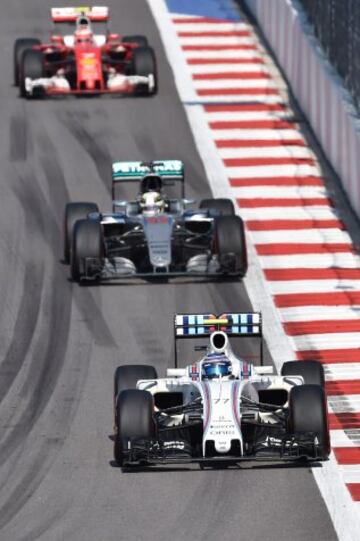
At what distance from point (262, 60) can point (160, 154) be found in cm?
580

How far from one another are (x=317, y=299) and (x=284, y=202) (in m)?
4.41

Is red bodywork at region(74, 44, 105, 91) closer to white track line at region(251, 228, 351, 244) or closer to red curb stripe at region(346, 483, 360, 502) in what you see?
white track line at region(251, 228, 351, 244)

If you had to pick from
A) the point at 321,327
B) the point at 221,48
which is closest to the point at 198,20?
the point at 221,48

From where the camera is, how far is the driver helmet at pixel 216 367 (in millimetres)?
20828

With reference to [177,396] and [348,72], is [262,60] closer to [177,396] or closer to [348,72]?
[348,72]

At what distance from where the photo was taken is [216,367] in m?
20.9

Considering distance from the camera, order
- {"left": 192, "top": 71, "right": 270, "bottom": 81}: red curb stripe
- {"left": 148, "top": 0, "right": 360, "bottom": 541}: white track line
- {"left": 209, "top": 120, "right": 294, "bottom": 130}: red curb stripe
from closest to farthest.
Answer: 1. {"left": 148, "top": 0, "right": 360, "bottom": 541}: white track line
2. {"left": 209, "top": 120, "right": 294, "bottom": 130}: red curb stripe
3. {"left": 192, "top": 71, "right": 270, "bottom": 81}: red curb stripe

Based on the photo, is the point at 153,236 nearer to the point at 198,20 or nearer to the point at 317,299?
the point at 317,299

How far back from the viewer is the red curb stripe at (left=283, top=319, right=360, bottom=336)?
2547 centimetres

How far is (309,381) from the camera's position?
21391 millimetres

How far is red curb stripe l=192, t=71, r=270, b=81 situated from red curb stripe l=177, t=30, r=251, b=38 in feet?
8.32

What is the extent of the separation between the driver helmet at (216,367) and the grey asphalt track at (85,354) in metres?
0.98

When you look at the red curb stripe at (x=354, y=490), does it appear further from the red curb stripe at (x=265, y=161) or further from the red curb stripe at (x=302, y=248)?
the red curb stripe at (x=265, y=161)

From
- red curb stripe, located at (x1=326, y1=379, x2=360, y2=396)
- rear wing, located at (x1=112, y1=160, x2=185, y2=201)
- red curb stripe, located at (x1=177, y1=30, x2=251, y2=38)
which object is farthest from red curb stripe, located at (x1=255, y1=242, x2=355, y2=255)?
red curb stripe, located at (x1=177, y1=30, x2=251, y2=38)
